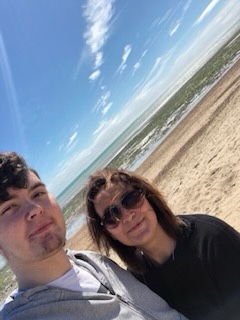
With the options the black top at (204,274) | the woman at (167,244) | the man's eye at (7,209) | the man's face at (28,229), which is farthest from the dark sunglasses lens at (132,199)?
the man's eye at (7,209)

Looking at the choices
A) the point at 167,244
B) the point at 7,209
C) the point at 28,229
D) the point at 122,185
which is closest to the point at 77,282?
the point at 28,229

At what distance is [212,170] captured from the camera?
369 inches

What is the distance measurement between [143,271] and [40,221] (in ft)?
2.93

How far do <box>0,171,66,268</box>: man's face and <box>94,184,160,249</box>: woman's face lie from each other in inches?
18.9

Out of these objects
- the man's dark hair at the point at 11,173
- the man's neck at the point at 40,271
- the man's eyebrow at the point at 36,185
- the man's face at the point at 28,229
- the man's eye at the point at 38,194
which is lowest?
the man's neck at the point at 40,271

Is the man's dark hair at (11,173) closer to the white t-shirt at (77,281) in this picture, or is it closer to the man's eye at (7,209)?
the man's eye at (7,209)

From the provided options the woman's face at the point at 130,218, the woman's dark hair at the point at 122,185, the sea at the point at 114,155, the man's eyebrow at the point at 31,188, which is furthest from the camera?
the sea at the point at 114,155

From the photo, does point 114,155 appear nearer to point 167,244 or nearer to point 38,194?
point 167,244

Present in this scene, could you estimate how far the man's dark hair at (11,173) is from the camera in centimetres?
232

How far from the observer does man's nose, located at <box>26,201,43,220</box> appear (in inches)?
88.2

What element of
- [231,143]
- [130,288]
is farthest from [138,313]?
[231,143]

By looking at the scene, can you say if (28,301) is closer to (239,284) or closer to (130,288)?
(130,288)

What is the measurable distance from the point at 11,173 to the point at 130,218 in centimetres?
90

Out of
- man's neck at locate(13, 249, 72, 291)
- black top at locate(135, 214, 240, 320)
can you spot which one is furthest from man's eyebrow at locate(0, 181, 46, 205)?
black top at locate(135, 214, 240, 320)
